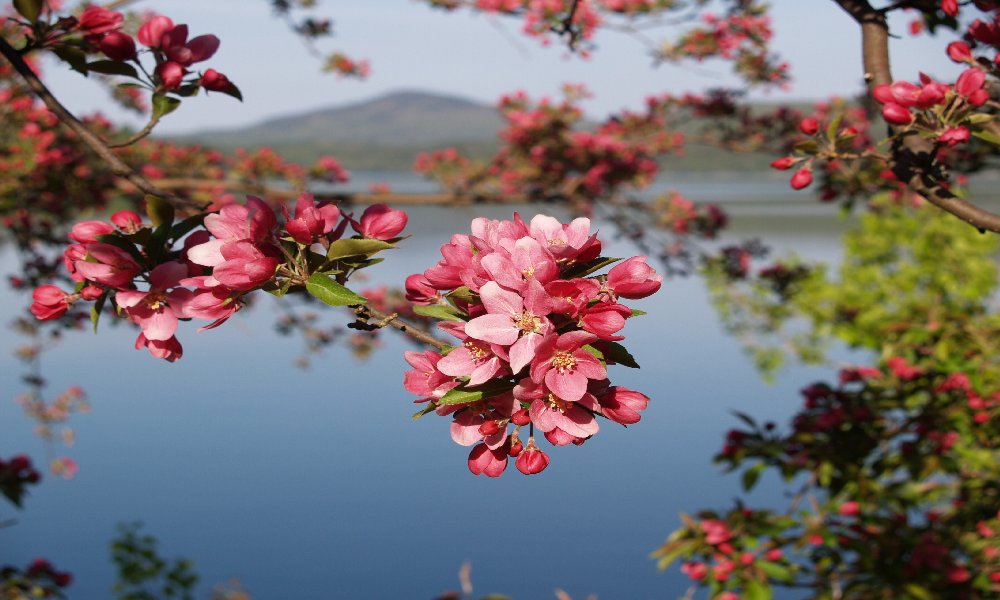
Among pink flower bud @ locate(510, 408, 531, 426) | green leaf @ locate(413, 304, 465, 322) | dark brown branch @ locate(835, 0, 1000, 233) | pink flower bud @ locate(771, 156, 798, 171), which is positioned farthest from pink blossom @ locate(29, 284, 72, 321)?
dark brown branch @ locate(835, 0, 1000, 233)

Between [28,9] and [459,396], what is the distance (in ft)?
3.21

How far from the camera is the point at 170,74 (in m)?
1.38

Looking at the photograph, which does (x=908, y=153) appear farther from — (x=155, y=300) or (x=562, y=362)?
(x=155, y=300)

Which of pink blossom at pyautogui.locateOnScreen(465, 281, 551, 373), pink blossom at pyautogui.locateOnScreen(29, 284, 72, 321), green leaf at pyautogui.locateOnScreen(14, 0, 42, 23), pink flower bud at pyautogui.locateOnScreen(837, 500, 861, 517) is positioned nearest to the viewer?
pink blossom at pyautogui.locateOnScreen(465, 281, 551, 373)

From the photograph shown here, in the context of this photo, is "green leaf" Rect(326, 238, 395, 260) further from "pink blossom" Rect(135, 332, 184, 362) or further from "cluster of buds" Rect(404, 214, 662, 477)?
"pink blossom" Rect(135, 332, 184, 362)

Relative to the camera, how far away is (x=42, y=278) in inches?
158

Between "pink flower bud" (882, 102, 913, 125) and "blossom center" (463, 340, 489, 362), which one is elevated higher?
"pink flower bud" (882, 102, 913, 125)

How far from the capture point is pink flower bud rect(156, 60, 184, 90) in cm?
138

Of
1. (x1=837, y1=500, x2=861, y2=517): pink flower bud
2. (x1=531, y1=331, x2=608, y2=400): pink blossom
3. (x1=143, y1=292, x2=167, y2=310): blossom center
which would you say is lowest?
(x1=837, y1=500, x2=861, y2=517): pink flower bud

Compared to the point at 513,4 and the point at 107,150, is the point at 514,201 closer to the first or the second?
the point at 513,4

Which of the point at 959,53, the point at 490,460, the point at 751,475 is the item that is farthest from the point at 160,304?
the point at 751,475

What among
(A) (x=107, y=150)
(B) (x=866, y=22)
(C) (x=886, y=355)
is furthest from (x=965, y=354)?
→ (A) (x=107, y=150)

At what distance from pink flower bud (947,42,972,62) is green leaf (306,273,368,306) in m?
1.26

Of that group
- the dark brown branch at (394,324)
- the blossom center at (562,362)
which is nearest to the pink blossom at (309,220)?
the dark brown branch at (394,324)
